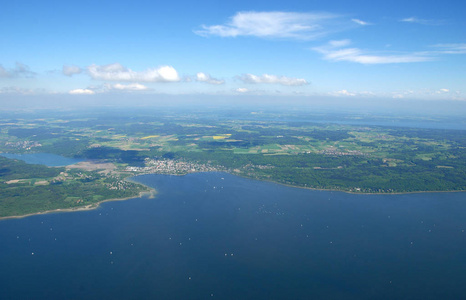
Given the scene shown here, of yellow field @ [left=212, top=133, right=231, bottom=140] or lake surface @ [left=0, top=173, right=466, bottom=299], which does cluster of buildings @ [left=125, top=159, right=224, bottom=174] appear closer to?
lake surface @ [left=0, top=173, right=466, bottom=299]

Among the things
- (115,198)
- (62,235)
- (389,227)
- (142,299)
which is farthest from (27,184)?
(389,227)

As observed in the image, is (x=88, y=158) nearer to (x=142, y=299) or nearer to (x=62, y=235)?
(x=62, y=235)

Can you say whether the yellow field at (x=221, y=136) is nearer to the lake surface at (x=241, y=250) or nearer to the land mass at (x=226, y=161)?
the land mass at (x=226, y=161)

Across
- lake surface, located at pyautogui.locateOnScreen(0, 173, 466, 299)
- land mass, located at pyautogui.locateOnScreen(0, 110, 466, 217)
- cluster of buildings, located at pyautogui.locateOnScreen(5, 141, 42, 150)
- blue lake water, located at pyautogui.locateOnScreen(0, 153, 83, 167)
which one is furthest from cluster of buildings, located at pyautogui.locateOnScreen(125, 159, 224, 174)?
cluster of buildings, located at pyautogui.locateOnScreen(5, 141, 42, 150)

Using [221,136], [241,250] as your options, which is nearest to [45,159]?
[221,136]

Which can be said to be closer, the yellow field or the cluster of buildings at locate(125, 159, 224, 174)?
the cluster of buildings at locate(125, 159, 224, 174)

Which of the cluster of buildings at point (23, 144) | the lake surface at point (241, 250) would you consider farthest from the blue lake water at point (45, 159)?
the lake surface at point (241, 250)
